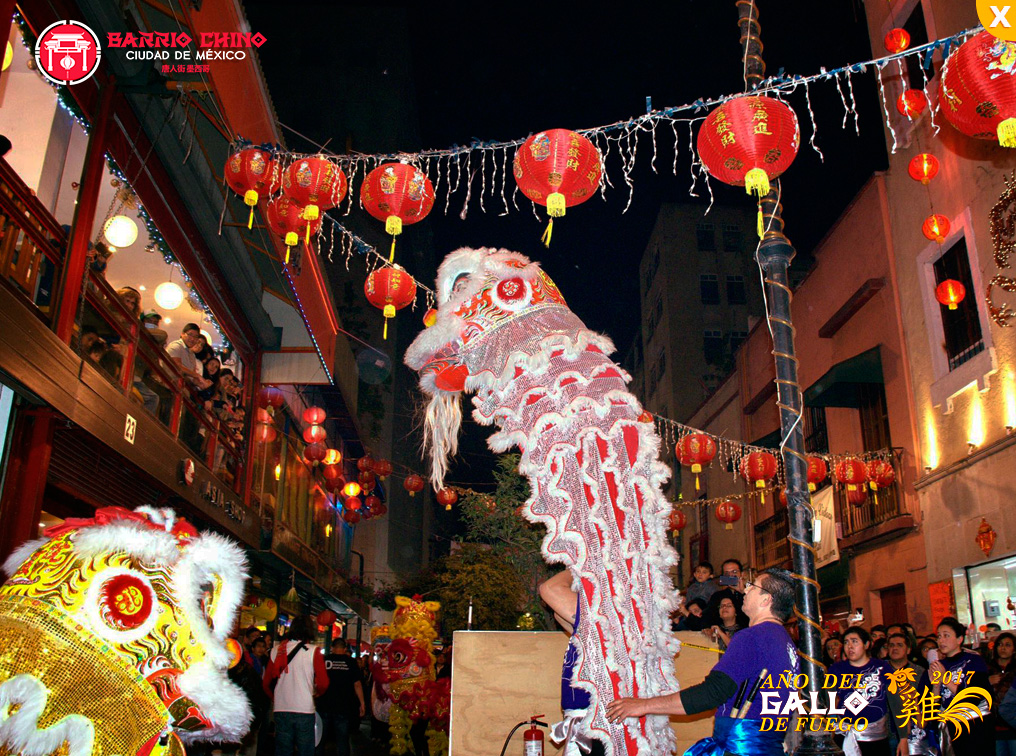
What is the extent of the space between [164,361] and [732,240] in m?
31.5

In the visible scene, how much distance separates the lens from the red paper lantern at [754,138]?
594cm

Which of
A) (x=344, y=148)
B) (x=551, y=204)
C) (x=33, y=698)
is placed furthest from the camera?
(x=344, y=148)

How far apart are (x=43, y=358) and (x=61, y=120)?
280 centimetres

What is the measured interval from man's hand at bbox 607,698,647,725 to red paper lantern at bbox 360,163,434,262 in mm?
5343

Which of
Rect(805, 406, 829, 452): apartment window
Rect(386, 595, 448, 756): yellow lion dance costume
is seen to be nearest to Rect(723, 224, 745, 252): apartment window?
Rect(805, 406, 829, 452): apartment window

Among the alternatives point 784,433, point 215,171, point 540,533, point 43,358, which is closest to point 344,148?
point 215,171

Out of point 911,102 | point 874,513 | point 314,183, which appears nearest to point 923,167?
point 911,102

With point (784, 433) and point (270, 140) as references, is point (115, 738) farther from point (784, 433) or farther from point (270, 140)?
point (270, 140)

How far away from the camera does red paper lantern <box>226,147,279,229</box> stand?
8.21 meters

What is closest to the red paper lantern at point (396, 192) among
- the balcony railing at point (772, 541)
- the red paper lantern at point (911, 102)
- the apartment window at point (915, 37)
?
the red paper lantern at point (911, 102)

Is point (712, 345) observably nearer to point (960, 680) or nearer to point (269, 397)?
point (269, 397)

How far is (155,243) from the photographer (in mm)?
11000

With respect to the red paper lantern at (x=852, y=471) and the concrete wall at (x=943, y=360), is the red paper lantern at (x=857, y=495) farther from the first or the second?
the concrete wall at (x=943, y=360)

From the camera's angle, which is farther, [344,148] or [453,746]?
[344,148]
